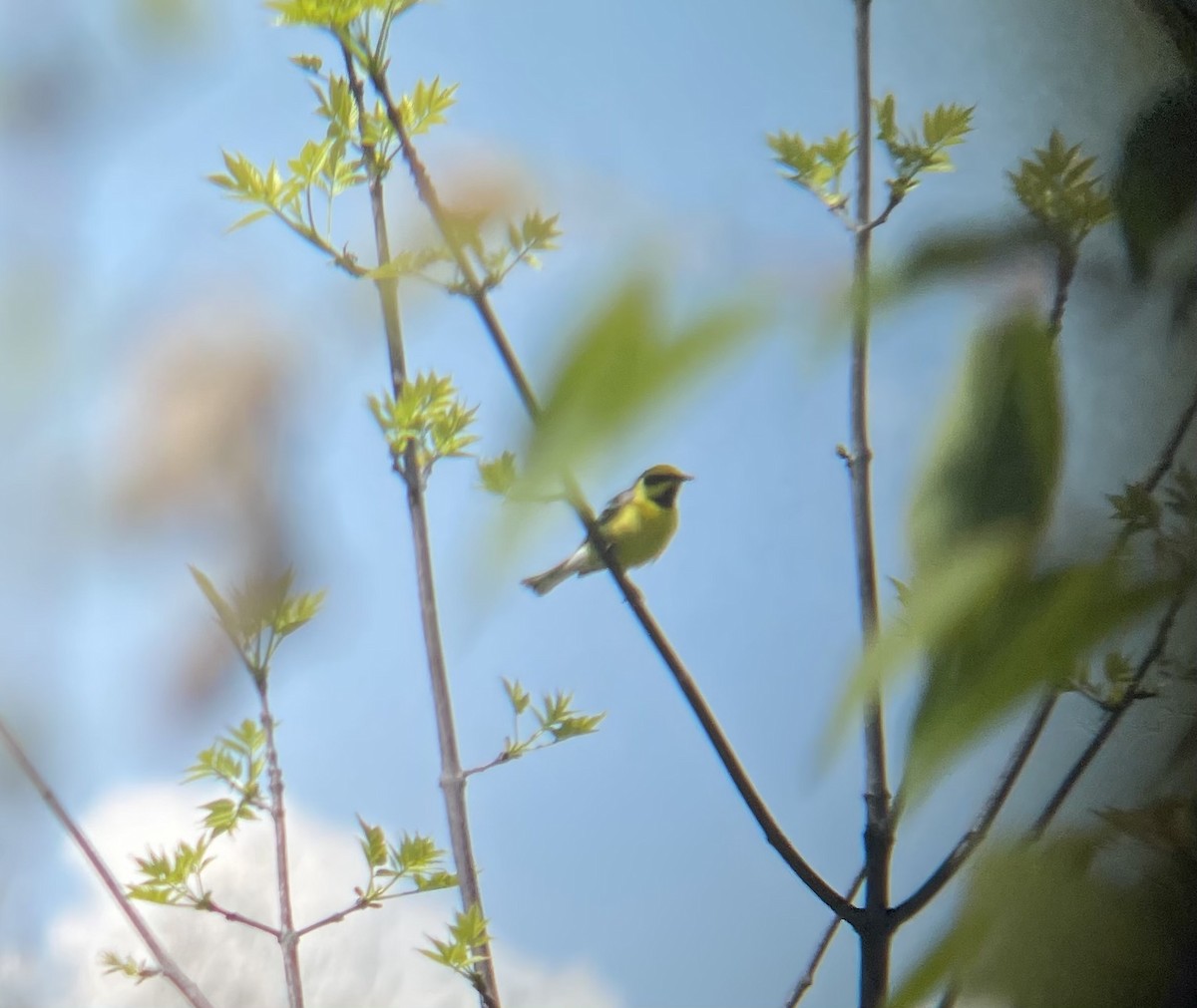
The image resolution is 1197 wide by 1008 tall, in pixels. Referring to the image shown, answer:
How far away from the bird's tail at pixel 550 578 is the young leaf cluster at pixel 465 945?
0.61 feet

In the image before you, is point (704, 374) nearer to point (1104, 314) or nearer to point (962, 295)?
point (962, 295)

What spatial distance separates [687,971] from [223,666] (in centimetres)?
36

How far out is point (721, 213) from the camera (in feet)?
2.49

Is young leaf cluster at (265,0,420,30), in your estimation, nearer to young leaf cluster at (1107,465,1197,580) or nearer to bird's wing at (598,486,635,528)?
bird's wing at (598,486,635,528)

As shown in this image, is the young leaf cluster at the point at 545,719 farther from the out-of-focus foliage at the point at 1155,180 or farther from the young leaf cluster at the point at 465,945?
the out-of-focus foliage at the point at 1155,180

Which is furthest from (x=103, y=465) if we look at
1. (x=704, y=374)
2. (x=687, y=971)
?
(x=687, y=971)

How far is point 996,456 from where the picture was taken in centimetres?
64

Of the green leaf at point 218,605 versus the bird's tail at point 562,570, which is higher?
the bird's tail at point 562,570

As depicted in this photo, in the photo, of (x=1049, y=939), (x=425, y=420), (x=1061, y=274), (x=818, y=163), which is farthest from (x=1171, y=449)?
(x=425, y=420)

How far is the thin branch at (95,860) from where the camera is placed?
51 centimetres

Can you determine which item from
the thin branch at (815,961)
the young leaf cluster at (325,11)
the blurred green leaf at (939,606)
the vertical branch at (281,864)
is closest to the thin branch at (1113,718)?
the thin branch at (815,961)

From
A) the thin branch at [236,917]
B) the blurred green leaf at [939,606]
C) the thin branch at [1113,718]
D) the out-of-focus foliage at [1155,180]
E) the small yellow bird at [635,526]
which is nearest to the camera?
the blurred green leaf at [939,606]

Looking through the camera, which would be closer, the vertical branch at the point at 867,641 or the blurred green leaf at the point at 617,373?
the blurred green leaf at the point at 617,373

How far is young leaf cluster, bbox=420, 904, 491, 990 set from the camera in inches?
21.5
